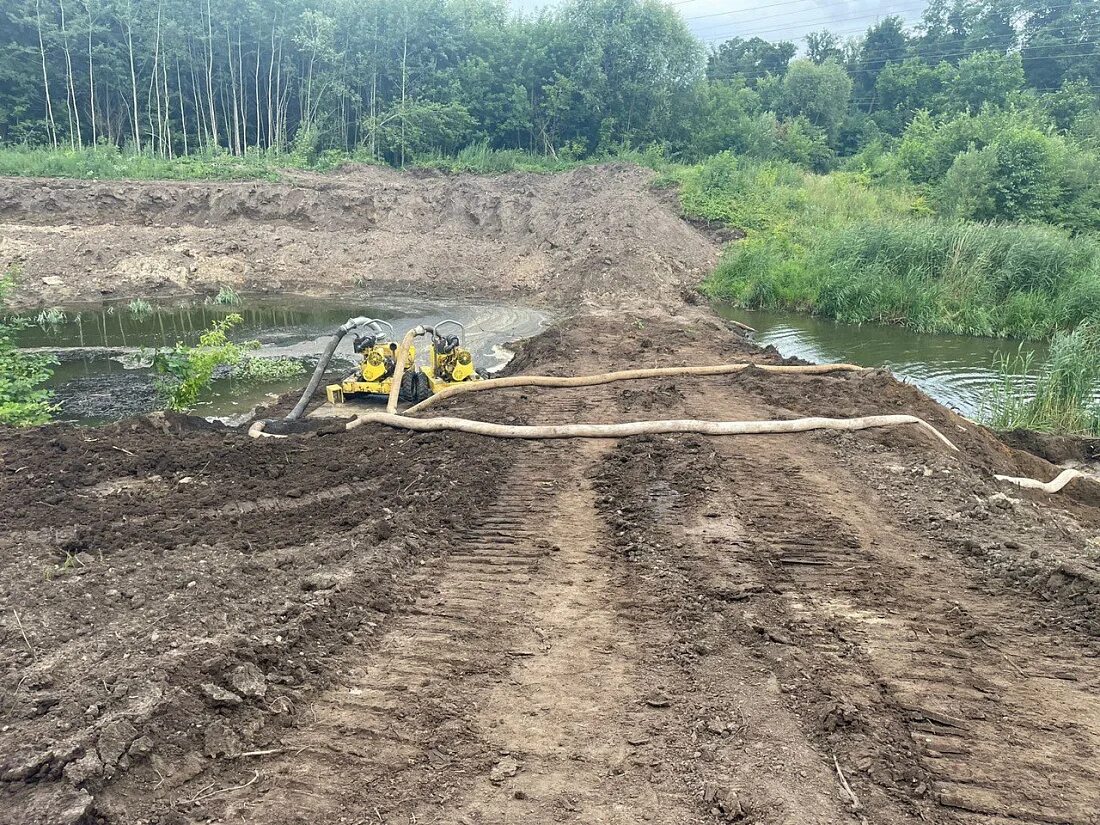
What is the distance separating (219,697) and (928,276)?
18.4 meters

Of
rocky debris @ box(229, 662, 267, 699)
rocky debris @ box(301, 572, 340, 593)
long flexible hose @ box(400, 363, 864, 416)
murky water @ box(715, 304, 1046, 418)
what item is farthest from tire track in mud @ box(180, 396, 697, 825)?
murky water @ box(715, 304, 1046, 418)

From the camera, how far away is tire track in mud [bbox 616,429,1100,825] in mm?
2896

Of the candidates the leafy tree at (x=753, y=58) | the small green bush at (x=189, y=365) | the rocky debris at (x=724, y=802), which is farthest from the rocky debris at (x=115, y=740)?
the leafy tree at (x=753, y=58)

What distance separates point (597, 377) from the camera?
9695mm

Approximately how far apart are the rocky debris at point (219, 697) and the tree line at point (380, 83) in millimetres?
30462

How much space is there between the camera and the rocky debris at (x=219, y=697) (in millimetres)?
3225

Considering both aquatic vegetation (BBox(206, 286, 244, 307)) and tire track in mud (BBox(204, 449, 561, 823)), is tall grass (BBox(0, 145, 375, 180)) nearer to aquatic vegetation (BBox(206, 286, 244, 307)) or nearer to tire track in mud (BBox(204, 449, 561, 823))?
aquatic vegetation (BBox(206, 286, 244, 307))

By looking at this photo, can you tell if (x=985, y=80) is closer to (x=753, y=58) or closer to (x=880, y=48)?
(x=880, y=48)

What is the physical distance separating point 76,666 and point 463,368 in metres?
6.87

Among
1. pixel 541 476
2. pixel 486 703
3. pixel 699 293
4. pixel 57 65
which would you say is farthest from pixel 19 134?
pixel 486 703

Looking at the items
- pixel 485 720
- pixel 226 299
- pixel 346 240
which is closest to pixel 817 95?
pixel 346 240

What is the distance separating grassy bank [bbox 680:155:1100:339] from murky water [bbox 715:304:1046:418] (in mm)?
509

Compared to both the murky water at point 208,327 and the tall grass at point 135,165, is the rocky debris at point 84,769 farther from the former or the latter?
the tall grass at point 135,165

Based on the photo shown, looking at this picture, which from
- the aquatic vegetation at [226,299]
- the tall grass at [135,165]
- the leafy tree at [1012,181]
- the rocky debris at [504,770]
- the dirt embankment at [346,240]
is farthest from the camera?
the tall grass at [135,165]
